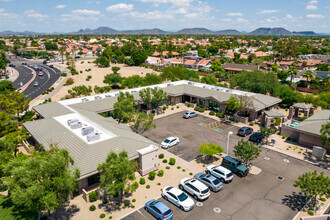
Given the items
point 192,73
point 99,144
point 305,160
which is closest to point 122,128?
point 99,144

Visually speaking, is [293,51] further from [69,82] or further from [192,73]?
[69,82]

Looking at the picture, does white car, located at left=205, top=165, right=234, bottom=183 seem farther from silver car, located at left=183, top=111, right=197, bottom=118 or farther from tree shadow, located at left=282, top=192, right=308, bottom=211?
silver car, located at left=183, top=111, right=197, bottom=118

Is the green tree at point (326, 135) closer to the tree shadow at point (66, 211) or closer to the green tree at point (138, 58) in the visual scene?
the tree shadow at point (66, 211)

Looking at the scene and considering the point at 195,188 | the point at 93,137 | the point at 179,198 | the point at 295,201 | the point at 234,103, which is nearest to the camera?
the point at 179,198

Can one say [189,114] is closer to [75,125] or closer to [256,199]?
[75,125]

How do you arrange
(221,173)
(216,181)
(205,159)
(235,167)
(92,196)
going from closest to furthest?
(92,196) < (216,181) < (221,173) < (235,167) < (205,159)

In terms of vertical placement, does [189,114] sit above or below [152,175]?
above

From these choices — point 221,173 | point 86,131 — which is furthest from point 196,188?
point 86,131
